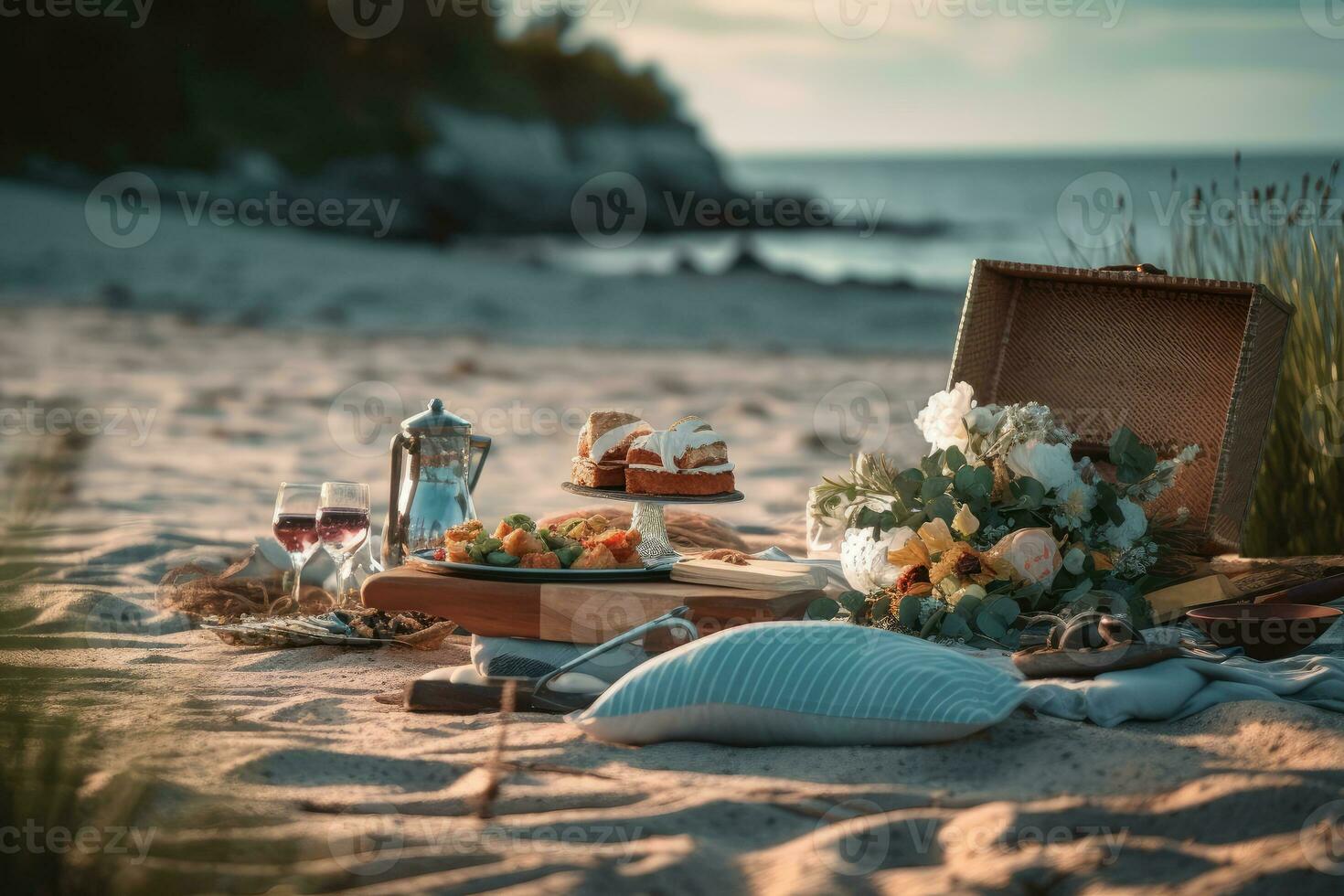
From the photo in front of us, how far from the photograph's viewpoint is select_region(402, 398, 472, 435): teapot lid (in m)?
4.40

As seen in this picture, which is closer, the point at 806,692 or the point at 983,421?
the point at 806,692

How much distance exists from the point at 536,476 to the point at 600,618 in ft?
15.8

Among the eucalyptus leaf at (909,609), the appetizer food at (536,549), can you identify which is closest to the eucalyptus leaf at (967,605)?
the eucalyptus leaf at (909,609)

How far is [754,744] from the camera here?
124 inches

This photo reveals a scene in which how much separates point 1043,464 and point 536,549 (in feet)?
5.18

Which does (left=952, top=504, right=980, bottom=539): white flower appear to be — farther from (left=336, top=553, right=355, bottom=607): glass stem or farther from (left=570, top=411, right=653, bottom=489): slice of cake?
(left=336, top=553, right=355, bottom=607): glass stem

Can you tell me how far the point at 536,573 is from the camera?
12.4ft
